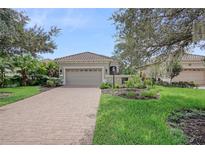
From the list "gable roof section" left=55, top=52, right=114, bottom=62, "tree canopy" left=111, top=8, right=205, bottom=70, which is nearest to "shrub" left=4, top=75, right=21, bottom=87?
"gable roof section" left=55, top=52, right=114, bottom=62

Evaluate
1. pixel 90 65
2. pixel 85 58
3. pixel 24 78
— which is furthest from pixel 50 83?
pixel 85 58

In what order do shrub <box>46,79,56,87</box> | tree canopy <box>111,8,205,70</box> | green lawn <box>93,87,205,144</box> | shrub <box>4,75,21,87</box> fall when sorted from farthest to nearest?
shrub <box>4,75,21,87</box> → shrub <box>46,79,56,87</box> → tree canopy <box>111,8,205,70</box> → green lawn <box>93,87,205,144</box>

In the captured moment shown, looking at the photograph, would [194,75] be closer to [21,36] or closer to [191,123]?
[191,123]

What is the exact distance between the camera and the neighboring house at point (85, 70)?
79.6 feet

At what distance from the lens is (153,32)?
826 cm

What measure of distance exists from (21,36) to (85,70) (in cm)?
1299

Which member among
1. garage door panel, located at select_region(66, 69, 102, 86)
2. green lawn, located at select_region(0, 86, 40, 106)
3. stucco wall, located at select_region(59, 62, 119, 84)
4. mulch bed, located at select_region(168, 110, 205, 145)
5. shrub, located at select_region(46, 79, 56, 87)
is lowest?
mulch bed, located at select_region(168, 110, 205, 145)

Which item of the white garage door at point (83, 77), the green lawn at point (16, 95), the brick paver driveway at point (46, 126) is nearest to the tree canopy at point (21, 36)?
the green lawn at point (16, 95)

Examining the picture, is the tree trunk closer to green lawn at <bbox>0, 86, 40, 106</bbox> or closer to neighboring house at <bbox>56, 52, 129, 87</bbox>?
neighboring house at <bbox>56, 52, 129, 87</bbox>

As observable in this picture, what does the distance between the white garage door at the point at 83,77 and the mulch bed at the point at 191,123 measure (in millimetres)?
15677

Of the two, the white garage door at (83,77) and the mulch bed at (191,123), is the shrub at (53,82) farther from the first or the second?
the mulch bed at (191,123)

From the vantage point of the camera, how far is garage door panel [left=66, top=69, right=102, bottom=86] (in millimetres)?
24391

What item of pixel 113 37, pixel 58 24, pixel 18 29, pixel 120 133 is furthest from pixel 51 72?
pixel 120 133
